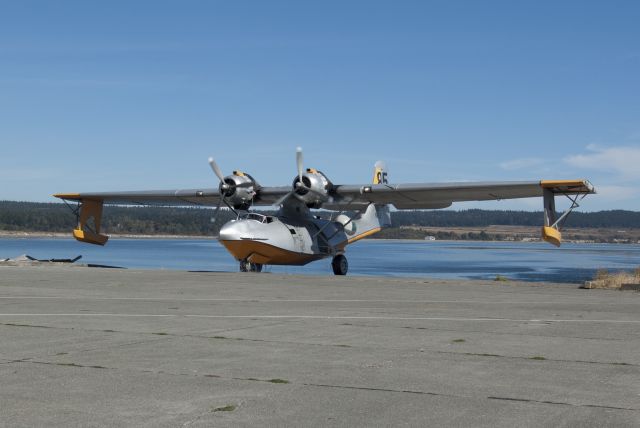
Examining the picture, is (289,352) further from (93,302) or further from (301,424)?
(93,302)

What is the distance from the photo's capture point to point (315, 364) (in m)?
8.56

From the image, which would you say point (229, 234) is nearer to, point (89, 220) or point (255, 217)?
point (255, 217)

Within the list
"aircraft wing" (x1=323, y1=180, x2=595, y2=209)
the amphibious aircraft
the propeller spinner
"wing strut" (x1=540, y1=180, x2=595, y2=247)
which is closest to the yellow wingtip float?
the amphibious aircraft

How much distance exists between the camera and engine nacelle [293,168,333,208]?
34281 mm

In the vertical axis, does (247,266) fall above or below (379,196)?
below

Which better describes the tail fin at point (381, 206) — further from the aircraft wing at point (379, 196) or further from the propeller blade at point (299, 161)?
the propeller blade at point (299, 161)

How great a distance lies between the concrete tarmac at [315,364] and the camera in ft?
20.6

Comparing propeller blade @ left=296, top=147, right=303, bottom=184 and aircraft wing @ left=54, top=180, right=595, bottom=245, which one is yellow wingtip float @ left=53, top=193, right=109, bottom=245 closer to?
aircraft wing @ left=54, top=180, right=595, bottom=245

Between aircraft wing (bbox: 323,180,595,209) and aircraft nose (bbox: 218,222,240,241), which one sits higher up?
aircraft wing (bbox: 323,180,595,209)

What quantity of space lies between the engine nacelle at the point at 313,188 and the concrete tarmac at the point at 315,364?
695 inches

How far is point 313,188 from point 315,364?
25.9 metres

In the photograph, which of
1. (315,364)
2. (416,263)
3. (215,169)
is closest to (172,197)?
(215,169)

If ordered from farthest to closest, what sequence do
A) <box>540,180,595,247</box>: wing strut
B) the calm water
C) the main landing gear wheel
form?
the calm water, the main landing gear wheel, <box>540,180,595,247</box>: wing strut

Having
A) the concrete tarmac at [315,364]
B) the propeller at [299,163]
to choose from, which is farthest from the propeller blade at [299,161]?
the concrete tarmac at [315,364]
